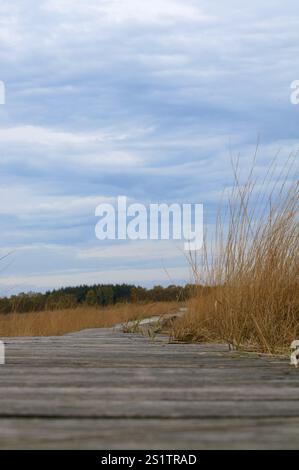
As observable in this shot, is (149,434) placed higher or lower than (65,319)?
lower

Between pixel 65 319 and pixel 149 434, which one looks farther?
pixel 65 319

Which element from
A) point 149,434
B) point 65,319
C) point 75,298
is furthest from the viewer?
point 75,298

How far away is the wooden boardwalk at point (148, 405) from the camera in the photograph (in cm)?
120

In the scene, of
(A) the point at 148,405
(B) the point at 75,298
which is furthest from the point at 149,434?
(B) the point at 75,298

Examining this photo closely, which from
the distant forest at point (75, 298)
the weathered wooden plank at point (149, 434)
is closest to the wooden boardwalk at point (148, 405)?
the weathered wooden plank at point (149, 434)

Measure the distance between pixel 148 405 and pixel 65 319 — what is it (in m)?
6.56

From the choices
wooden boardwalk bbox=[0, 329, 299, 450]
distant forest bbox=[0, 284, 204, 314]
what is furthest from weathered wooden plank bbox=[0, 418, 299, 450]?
distant forest bbox=[0, 284, 204, 314]

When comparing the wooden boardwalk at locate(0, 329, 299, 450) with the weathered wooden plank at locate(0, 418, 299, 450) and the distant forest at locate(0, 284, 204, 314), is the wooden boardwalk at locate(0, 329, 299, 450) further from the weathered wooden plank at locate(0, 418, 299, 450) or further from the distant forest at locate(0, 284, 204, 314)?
the distant forest at locate(0, 284, 204, 314)

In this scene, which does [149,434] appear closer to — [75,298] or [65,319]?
[65,319]

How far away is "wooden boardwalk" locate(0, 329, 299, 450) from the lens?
3.94ft

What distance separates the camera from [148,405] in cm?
152

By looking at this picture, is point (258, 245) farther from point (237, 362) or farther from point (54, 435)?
point (54, 435)

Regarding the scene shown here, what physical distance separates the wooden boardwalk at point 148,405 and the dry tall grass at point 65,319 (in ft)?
10.0
